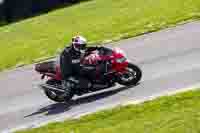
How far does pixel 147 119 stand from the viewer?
14172 mm

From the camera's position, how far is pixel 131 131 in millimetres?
13578

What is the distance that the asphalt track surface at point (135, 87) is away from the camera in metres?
17.3

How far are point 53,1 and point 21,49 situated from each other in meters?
11.6

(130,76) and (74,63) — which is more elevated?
(74,63)

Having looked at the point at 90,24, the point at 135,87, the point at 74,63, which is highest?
the point at 74,63

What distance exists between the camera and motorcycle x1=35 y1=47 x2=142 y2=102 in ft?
58.4

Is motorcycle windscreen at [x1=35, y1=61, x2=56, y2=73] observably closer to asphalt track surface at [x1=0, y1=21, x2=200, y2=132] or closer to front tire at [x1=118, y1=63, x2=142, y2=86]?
asphalt track surface at [x1=0, y1=21, x2=200, y2=132]

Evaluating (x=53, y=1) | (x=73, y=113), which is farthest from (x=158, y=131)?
(x=53, y=1)

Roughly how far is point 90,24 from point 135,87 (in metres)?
13.5

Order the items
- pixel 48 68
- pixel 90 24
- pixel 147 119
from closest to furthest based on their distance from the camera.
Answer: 1. pixel 147 119
2. pixel 48 68
3. pixel 90 24

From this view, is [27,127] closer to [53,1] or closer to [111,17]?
[111,17]

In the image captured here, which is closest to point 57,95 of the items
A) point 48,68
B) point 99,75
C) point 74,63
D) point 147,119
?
point 48,68

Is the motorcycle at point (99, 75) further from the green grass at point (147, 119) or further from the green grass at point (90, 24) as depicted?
the green grass at point (90, 24)

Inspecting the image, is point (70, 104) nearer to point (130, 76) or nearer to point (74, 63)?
point (74, 63)
